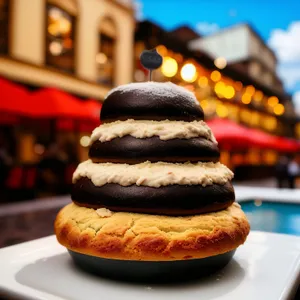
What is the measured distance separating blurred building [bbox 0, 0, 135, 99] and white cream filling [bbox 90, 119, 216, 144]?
32.8 feet

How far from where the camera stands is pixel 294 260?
176cm

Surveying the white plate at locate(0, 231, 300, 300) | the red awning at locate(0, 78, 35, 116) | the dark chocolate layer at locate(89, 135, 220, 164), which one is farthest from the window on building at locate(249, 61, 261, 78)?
the white plate at locate(0, 231, 300, 300)

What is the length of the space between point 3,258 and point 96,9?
1399 centimetres

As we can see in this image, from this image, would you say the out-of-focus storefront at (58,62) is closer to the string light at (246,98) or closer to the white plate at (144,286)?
the white plate at (144,286)

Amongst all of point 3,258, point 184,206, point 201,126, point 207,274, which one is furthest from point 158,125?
point 3,258

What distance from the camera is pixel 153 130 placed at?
180cm

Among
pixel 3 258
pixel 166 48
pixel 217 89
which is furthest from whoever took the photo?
pixel 217 89

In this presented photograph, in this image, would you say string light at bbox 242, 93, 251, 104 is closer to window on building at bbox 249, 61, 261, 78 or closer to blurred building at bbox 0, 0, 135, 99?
window on building at bbox 249, 61, 261, 78

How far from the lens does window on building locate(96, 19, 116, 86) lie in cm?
1484

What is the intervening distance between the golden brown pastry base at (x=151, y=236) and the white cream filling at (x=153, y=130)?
1.38ft

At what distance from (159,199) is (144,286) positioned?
0.40m

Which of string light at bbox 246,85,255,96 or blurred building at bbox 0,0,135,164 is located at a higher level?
string light at bbox 246,85,255,96

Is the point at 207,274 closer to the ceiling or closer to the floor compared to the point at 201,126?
closer to the floor

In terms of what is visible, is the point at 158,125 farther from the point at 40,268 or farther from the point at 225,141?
the point at 225,141
